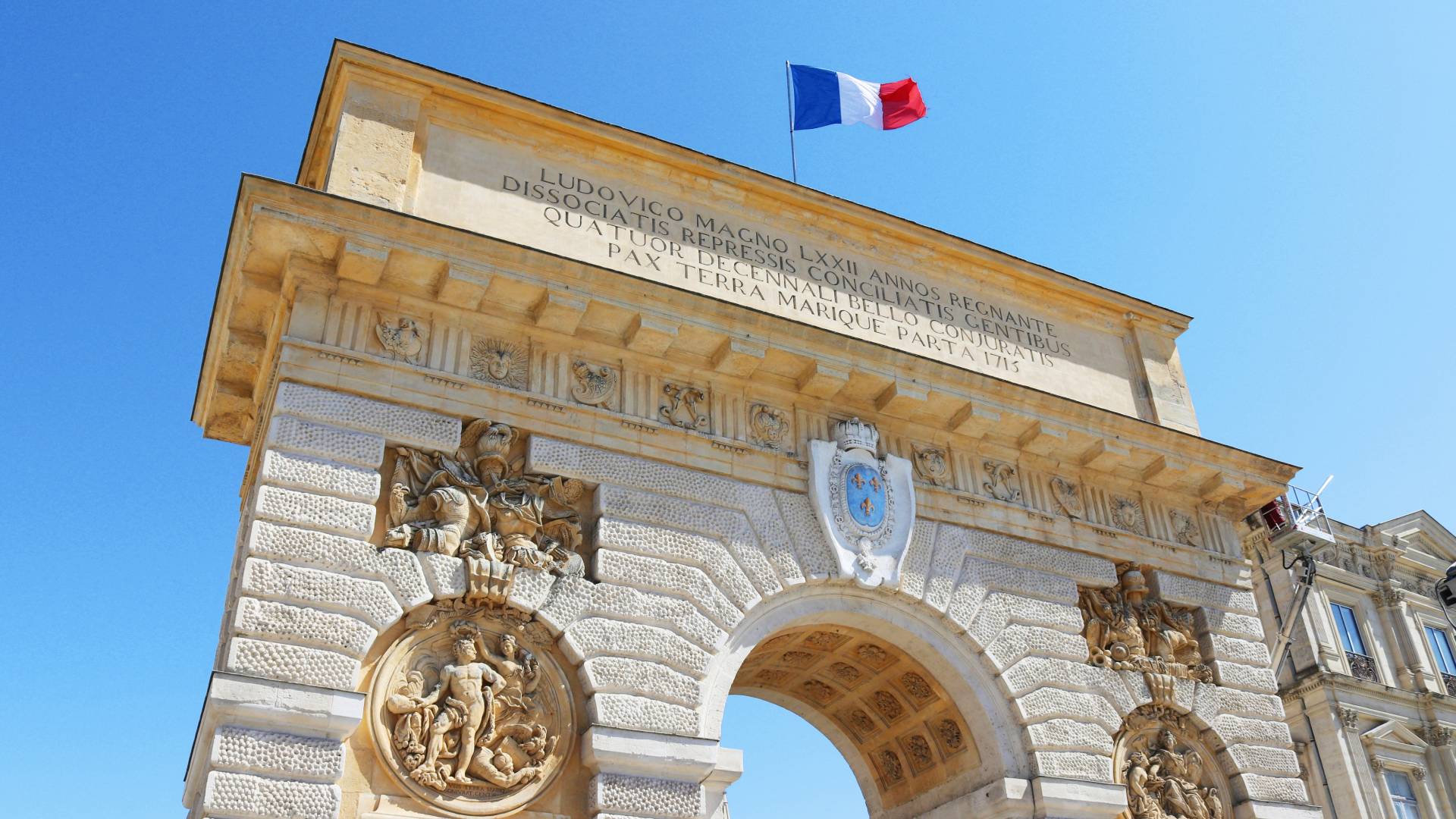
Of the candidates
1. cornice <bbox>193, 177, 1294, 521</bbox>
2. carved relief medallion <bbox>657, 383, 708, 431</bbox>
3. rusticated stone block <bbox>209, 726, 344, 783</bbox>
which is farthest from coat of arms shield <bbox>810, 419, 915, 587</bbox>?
rusticated stone block <bbox>209, 726, 344, 783</bbox>

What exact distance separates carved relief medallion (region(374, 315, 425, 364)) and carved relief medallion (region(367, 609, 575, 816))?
2.38 meters

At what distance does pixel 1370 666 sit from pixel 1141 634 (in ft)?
44.8

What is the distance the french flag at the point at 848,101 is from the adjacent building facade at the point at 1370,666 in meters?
10.6

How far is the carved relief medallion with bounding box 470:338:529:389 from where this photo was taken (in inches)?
437

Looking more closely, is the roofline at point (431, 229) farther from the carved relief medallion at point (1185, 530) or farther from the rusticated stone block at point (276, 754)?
the rusticated stone block at point (276, 754)

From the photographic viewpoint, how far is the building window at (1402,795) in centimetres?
2266

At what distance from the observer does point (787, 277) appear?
529 inches

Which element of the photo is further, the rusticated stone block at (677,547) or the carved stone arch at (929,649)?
the carved stone arch at (929,649)

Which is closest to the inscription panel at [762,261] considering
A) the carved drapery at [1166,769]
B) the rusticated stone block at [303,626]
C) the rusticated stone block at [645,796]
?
the carved drapery at [1166,769]

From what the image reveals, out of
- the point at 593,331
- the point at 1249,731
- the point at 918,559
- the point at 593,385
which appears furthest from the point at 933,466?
the point at 1249,731

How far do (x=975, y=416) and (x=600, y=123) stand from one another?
5.07 meters

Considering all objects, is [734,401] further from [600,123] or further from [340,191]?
[340,191]

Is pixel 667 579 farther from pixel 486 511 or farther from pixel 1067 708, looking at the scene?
pixel 1067 708

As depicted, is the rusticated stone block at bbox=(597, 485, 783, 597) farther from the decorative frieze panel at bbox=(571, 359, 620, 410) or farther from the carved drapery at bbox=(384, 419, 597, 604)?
the decorative frieze panel at bbox=(571, 359, 620, 410)
